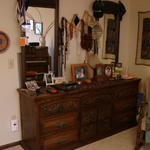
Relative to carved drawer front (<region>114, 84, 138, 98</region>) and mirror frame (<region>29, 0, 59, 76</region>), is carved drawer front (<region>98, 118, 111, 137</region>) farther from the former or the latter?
mirror frame (<region>29, 0, 59, 76</region>)

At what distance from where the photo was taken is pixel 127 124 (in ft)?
A: 10.9

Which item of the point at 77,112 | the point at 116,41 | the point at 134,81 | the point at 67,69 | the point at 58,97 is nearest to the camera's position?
the point at 58,97

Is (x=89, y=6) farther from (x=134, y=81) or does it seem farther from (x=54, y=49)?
(x=134, y=81)

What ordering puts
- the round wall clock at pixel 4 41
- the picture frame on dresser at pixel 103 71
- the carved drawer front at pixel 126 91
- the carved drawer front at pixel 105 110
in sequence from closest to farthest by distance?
1. the round wall clock at pixel 4 41
2. the carved drawer front at pixel 105 110
3. the carved drawer front at pixel 126 91
4. the picture frame on dresser at pixel 103 71

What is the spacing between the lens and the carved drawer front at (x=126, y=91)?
3020 mm

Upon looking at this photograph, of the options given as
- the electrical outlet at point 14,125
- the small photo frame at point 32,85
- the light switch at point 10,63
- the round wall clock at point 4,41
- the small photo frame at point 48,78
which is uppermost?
the round wall clock at point 4,41

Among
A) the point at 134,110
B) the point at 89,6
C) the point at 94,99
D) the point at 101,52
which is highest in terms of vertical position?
the point at 89,6

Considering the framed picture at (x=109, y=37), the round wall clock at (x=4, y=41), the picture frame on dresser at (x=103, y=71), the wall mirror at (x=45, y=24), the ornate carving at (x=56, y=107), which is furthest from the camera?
the framed picture at (x=109, y=37)

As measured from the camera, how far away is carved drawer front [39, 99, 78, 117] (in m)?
2.32

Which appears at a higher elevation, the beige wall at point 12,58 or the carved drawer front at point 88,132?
the beige wall at point 12,58

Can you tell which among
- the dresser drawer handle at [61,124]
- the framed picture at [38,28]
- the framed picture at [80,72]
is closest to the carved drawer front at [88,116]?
the dresser drawer handle at [61,124]

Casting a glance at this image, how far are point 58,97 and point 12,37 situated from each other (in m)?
0.93

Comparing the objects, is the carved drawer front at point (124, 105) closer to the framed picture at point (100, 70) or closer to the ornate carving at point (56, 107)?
the framed picture at point (100, 70)

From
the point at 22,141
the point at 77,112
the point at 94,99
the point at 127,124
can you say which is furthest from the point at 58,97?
the point at 127,124
